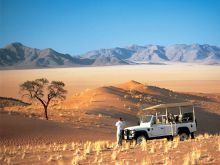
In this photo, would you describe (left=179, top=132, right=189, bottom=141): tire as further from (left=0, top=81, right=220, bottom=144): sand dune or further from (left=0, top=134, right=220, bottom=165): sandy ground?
(left=0, top=81, right=220, bottom=144): sand dune

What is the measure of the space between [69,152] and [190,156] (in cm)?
653

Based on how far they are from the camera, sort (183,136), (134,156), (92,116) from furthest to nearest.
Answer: (92,116), (183,136), (134,156)

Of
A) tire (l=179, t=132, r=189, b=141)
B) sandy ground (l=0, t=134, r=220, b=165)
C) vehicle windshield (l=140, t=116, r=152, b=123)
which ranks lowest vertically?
sandy ground (l=0, t=134, r=220, b=165)

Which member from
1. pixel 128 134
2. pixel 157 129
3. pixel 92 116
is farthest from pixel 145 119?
pixel 92 116

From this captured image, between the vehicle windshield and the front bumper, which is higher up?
the vehicle windshield

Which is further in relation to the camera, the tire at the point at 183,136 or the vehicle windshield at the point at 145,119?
the tire at the point at 183,136

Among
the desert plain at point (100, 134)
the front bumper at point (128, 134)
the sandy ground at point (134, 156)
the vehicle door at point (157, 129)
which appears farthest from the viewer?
the vehicle door at point (157, 129)

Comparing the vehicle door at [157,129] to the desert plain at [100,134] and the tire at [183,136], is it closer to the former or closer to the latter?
the desert plain at [100,134]

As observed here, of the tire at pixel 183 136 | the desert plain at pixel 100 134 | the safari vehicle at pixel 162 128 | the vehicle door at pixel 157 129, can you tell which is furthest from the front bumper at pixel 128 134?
the tire at pixel 183 136

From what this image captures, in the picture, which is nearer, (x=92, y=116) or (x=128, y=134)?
(x=128, y=134)

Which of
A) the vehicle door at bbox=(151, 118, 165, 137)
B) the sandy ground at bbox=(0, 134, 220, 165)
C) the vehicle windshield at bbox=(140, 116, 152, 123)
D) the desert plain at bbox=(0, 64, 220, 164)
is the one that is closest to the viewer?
the sandy ground at bbox=(0, 134, 220, 165)

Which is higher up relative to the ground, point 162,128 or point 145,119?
point 145,119

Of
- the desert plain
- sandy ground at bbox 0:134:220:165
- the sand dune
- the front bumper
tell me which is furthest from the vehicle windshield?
the sand dune

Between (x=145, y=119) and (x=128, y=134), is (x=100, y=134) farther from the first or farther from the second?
(x=128, y=134)
